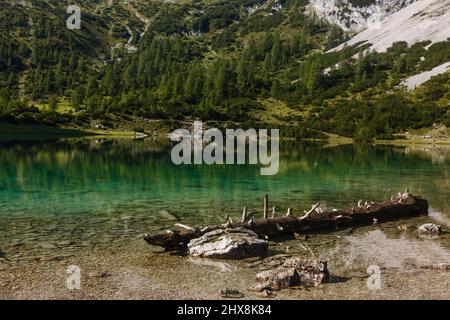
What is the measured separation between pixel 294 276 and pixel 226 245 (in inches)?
219

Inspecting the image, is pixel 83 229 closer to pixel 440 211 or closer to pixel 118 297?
pixel 118 297

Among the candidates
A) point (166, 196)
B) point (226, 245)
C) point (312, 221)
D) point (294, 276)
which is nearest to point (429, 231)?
point (312, 221)

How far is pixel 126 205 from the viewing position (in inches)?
1645

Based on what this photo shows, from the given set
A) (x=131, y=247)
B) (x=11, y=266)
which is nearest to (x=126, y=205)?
(x=131, y=247)

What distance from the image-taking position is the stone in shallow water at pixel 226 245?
25.5 metres

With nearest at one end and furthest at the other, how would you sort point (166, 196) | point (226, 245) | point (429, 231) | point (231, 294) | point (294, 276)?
point (231, 294) → point (294, 276) → point (226, 245) → point (429, 231) → point (166, 196)

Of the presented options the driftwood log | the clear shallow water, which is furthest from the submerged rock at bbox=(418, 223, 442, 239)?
the driftwood log

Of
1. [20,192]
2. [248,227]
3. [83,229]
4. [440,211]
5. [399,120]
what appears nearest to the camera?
[248,227]

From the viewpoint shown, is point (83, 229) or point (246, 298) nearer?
point (246, 298)

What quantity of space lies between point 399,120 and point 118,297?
175m

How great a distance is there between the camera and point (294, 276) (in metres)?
21.0

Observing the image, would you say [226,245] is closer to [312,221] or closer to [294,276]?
[294,276]

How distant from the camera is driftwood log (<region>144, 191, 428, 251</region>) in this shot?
26703mm

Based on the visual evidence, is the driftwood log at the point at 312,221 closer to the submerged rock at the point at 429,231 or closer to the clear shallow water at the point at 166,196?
the clear shallow water at the point at 166,196
